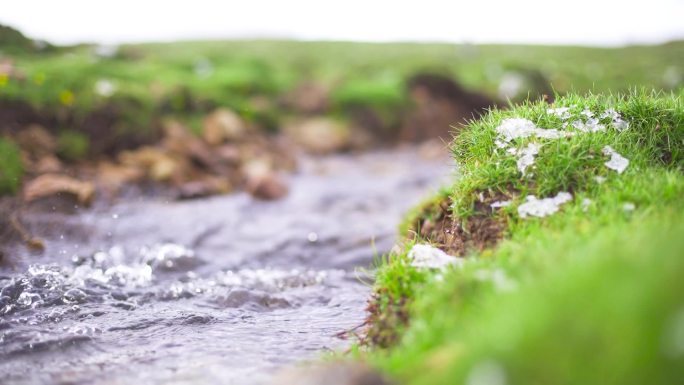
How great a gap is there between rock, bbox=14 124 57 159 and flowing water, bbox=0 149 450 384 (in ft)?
8.66

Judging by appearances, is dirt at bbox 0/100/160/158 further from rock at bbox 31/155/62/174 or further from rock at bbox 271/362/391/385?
rock at bbox 271/362/391/385

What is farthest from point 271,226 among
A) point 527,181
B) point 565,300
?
point 565,300

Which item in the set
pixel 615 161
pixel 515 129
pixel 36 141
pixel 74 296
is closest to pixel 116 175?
pixel 36 141

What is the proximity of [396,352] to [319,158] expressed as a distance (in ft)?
70.0

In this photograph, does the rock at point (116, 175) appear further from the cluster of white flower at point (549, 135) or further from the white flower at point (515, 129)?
the cluster of white flower at point (549, 135)

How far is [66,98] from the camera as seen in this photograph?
1519cm

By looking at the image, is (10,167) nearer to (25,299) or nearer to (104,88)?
(104,88)

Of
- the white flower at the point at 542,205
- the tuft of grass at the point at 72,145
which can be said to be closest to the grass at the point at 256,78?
the tuft of grass at the point at 72,145

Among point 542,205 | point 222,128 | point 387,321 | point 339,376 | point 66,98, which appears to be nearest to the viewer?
point 339,376

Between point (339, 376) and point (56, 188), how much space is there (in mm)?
10843

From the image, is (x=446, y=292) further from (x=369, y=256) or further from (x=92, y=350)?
(x=369, y=256)

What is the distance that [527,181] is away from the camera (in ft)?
15.8

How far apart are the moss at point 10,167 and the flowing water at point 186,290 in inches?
62.4

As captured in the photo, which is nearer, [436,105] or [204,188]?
[204,188]
